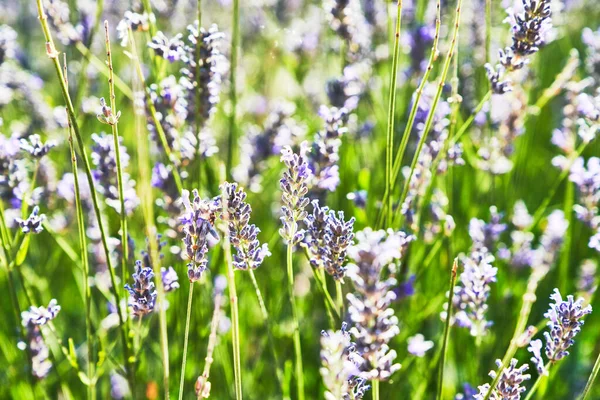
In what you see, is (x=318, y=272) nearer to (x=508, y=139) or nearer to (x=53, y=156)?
(x=508, y=139)

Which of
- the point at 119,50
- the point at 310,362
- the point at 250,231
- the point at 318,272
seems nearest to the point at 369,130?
the point at 310,362

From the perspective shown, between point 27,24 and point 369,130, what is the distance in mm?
2241

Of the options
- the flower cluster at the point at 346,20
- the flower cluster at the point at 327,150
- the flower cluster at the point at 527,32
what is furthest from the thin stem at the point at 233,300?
the flower cluster at the point at 346,20

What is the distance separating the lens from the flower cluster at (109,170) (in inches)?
46.7

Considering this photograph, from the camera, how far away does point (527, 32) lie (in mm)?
1071

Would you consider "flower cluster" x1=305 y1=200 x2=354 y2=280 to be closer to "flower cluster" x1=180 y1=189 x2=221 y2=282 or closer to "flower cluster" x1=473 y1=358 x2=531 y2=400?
"flower cluster" x1=180 y1=189 x2=221 y2=282

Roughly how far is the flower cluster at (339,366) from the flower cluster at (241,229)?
18cm

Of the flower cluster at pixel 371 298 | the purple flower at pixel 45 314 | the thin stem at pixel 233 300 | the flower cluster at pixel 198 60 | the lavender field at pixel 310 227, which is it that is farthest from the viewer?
the flower cluster at pixel 198 60

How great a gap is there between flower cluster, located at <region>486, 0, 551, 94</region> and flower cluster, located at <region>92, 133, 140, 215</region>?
73cm

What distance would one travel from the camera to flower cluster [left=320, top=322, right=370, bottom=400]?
665 mm

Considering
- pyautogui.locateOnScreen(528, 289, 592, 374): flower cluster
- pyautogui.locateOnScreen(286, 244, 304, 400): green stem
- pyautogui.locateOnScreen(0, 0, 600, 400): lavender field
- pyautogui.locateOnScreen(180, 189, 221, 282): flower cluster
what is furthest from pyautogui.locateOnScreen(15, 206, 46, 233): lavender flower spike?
pyautogui.locateOnScreen(528, 289, 592, 374): flower cluster

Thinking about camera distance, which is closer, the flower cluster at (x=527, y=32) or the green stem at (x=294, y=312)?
the green stem at (x=294, y=312)

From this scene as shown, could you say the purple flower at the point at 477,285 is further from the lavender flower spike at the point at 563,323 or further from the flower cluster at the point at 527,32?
the flower cluster at the point at 527,32

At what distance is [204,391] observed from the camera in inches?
34.0
